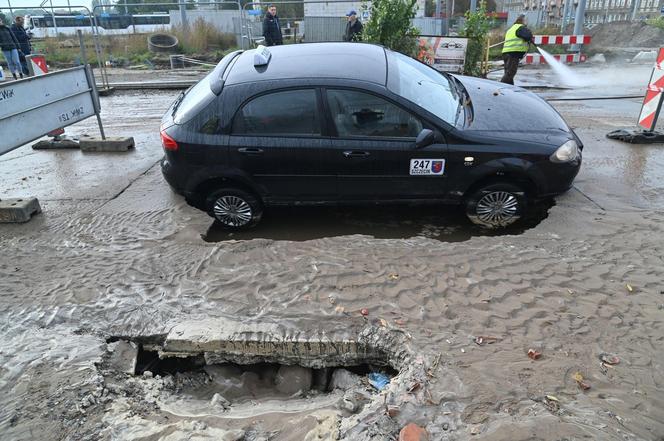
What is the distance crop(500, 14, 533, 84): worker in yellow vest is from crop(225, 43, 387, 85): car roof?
19.8ft

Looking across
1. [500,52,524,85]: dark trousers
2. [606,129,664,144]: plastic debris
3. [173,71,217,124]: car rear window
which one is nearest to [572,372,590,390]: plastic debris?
[173,71,217,124]: car rear window

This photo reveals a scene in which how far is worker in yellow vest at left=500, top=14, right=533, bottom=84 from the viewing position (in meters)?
10.3

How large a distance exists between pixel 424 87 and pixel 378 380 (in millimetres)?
3311

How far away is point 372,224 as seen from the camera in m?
5.59

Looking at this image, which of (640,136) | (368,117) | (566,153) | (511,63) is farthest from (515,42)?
(368,117)

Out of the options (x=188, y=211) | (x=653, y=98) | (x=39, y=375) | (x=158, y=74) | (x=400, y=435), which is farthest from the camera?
(x=158, y=74)

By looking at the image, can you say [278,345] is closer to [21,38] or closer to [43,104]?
[43,104]

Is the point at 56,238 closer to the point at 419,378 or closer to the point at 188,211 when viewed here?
the point at 188,211

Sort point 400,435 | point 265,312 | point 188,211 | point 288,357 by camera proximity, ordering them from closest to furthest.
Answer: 1. point 400,435
2. point 288,357
3. point 265,312
4. point 188,211

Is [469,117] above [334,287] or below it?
above

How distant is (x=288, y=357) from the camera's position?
3760 mm

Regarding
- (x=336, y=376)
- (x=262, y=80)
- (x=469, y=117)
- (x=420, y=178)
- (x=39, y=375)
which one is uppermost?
(x=262, y=80)

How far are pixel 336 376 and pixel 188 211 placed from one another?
125 inches

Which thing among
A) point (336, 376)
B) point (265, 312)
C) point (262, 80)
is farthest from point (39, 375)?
point (262, 80)
